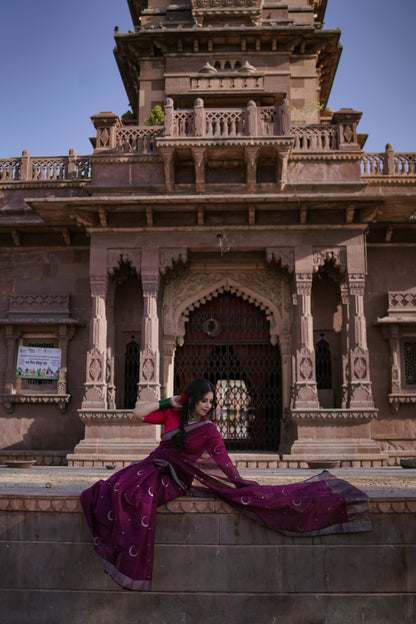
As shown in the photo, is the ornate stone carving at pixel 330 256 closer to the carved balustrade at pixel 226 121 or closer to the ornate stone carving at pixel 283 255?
the ornate stone carving at pixel 283 255

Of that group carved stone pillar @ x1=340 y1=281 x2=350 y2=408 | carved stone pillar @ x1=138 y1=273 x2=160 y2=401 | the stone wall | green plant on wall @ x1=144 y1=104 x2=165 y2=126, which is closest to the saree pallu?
the stone wall

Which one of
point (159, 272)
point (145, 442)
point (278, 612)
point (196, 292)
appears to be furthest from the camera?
point (196, 292)

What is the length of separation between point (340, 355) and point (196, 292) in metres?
3.23

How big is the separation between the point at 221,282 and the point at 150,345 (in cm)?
218

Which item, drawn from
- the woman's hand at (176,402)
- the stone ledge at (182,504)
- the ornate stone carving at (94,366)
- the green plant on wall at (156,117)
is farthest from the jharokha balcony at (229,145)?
the stone ledge at (182,504)

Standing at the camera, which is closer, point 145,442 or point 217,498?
point 217,498

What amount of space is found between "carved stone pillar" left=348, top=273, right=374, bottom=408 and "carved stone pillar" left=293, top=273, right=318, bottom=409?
72 cm

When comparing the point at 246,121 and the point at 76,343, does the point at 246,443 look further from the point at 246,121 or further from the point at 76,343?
the point at 246,121

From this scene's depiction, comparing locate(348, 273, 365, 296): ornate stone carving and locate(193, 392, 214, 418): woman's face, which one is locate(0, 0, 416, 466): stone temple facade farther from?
locate(193, 392, 214, 418): woman's face

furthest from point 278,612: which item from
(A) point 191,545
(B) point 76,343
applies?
(B) point 76,343

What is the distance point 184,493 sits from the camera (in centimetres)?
439

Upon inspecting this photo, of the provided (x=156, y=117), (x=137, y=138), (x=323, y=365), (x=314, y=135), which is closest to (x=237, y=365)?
(x=323, y=365)

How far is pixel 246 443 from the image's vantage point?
1255cm

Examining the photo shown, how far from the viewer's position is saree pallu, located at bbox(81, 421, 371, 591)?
13.3 ft
